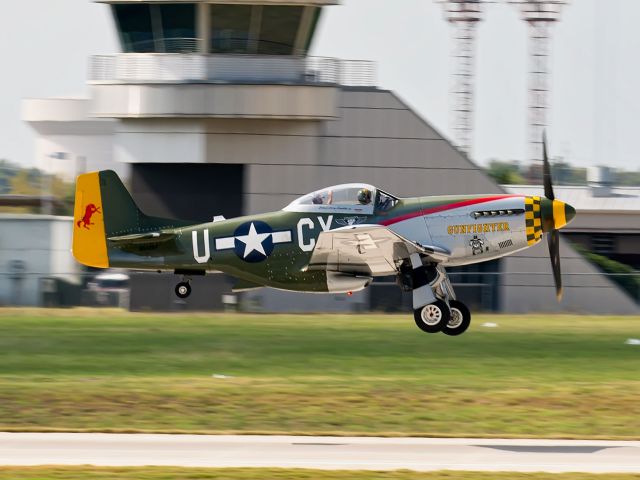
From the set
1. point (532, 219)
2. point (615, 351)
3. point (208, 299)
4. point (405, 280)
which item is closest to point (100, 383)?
point (405, 280)

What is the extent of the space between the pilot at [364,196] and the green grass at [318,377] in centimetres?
336

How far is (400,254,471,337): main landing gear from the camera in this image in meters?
22.8

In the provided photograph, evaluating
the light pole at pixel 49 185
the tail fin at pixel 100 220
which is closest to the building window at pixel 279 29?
the tail fin at pixel 100 220

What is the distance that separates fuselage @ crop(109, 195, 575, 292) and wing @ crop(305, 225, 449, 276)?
285mm

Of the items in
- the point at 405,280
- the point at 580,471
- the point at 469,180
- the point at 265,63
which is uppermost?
the point at 265,63

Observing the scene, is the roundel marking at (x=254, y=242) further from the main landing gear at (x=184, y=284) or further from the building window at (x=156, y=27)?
the building window at (x=156, y=27)

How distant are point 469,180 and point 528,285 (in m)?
3.74

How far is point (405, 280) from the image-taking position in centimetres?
2303

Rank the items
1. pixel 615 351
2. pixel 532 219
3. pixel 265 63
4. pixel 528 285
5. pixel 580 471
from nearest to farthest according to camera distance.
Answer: pixel 580 471, pixel 532 219, pixel 615 351, pixel 265 63, pixel 528 285

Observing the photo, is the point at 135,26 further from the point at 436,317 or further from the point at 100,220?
the point at 436,317

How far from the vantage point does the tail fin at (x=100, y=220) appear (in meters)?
24.5

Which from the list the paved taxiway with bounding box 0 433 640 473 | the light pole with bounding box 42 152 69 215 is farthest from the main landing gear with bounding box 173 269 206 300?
the light pole with bounding box 42 152 69 215

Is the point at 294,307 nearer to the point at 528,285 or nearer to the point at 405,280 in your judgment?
the point at 528,285

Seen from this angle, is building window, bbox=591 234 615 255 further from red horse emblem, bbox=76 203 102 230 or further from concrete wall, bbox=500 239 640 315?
red horse emblem, bbox=76 203 102 230
